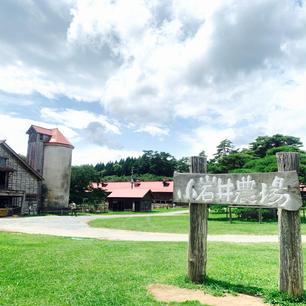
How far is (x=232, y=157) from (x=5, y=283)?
139 ft

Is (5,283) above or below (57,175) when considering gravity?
below

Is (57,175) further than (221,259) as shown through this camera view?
Yes

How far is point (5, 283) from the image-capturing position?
550 centimetres

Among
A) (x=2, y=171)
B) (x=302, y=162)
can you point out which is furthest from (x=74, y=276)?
(x=2, y=171)

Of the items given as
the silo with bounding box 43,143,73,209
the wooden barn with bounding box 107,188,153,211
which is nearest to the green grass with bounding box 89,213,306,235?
the silo with bounding box 43,143,73,209

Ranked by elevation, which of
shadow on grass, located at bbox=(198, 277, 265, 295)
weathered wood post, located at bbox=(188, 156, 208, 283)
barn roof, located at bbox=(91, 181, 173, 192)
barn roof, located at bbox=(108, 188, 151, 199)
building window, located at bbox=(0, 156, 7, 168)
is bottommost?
shadow on grass, located at bbox=(198, 277, 265, 295)

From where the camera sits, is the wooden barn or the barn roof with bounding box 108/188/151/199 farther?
the wooden barn

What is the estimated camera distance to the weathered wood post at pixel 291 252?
4.90 meters

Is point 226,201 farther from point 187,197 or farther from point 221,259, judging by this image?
point 221,259

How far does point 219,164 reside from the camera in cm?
A: 4547

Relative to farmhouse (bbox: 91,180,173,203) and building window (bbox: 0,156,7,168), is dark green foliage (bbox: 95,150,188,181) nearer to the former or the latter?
farmhouse (bbox: 91,180,173,203)

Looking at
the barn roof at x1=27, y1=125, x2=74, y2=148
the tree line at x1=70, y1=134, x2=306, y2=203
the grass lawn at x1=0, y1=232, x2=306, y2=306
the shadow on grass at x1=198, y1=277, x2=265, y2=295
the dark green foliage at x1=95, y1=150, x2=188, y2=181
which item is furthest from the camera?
the dark green foliage at x1=95, y1=150, x2=188, y2=181

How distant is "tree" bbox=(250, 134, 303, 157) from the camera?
48.0 m

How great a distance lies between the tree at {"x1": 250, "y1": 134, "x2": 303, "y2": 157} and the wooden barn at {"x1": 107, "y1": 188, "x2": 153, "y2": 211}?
850 inches
